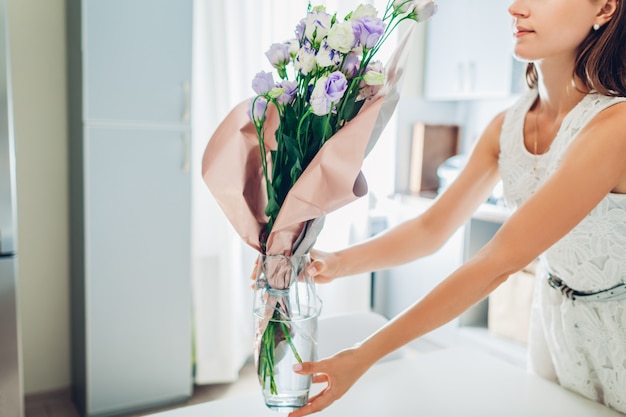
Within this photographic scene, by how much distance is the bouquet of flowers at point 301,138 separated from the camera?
0.76 meters

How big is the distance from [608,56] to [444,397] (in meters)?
0.73

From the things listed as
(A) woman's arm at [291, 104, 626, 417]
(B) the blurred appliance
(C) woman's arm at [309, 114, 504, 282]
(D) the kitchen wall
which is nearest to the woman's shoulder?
(A) woman's arm at [291, 104, 626, 417]

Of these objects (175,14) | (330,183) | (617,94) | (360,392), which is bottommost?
(360,392)

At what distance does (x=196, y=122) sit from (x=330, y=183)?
6.58 feet

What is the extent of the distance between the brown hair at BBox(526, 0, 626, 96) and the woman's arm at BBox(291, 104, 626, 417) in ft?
0.46

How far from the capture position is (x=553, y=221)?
92cm

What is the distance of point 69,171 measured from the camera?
2553 millimetres

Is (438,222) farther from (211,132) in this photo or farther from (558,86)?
(211,132)

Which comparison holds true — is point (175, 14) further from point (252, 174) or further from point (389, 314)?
point (389, 314)

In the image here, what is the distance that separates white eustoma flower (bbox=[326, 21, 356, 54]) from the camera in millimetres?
732

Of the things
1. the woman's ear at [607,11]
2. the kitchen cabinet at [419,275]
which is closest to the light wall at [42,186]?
the kitchen cabinet at [419,275]

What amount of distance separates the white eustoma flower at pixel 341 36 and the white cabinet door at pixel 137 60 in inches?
68.9

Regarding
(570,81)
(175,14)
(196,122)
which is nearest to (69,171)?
(196,122)

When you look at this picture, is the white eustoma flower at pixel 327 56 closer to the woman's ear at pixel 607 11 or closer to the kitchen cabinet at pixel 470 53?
the woman's ear at pixel 607 11
